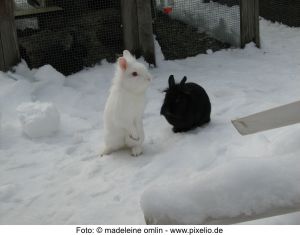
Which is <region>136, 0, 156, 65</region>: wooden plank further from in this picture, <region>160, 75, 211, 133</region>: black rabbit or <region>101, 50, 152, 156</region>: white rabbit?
<region>101, 50, 152, 156</region>: white rabbit

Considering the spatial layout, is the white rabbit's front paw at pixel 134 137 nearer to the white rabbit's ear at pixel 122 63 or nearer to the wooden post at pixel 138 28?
the white rabbit's ear at pixel 122 63

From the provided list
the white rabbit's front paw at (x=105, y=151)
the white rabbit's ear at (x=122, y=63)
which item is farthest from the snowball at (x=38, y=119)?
the white rabbit's ear at (x=122, y=63)

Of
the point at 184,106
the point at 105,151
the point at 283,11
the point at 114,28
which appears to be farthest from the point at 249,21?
the point at 105,151

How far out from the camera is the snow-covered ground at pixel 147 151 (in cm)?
248

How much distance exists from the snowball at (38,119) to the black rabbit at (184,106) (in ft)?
3.77

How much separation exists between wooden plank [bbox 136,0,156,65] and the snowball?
7.35ft

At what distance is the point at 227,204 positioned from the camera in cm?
232

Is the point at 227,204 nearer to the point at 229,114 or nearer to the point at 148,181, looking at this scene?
the point at 148,181

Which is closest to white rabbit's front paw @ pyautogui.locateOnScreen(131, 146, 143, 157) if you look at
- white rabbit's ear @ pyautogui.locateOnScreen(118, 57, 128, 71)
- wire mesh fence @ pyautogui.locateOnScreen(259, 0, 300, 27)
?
white rabbit's ear @ pyautogui.locateOnScreen(118, 57, 128, 71)

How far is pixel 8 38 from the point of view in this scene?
622cm

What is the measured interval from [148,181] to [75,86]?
2.67 meters

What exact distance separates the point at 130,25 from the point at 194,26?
1254mm

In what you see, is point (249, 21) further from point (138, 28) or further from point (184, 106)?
point (184, 106)

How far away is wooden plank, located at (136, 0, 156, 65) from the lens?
21.8 ft
